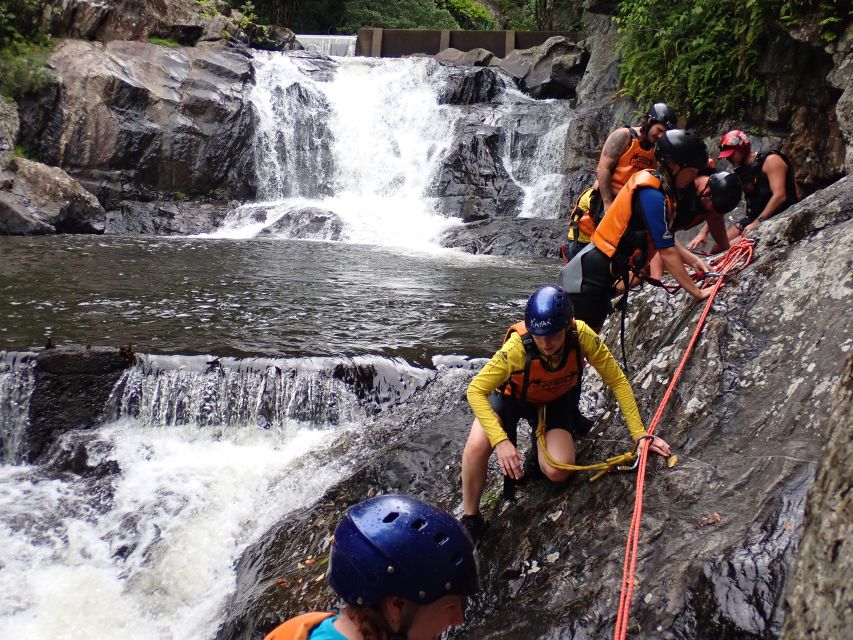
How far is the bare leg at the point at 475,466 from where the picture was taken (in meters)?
3.71

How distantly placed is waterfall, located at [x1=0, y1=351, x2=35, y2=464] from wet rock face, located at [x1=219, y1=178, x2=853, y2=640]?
2.95 meters

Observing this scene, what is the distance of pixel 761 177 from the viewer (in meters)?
6.62

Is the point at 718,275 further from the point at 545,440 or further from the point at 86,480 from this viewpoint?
the point at 86,480

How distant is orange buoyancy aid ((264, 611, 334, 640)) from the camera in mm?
1773

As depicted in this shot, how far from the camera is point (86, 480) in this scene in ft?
19.6

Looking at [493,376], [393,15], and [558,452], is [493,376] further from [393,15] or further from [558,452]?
[393,15]

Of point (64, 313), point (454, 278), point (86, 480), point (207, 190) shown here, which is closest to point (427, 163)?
point (207, 190)

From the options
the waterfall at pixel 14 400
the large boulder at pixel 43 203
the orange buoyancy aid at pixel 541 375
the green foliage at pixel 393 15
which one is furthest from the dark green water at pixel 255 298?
the green foliage at pixel 393 15

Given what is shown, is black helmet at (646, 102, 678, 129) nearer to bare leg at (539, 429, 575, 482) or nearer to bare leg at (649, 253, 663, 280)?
bare leg at (649, 253, 663, 280)

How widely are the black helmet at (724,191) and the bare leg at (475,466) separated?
2.26m

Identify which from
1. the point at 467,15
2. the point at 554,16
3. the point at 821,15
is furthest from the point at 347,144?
the point at 467,15

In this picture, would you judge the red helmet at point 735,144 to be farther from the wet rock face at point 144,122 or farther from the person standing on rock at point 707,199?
the wet rock face at point 144,122

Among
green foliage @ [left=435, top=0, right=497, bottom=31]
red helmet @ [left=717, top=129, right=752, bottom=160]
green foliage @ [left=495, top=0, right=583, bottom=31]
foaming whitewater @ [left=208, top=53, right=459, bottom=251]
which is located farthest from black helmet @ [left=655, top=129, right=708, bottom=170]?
green foliage @ [left=435, top=0, right=497, bottom=31]

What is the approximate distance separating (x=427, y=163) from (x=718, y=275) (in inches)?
651
